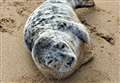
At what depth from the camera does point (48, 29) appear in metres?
3.45

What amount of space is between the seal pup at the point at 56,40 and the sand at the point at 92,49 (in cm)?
16

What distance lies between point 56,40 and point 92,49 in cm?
68

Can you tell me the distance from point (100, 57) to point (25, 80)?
2.86 ft

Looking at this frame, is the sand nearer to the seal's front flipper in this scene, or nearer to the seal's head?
the seal's front flipper

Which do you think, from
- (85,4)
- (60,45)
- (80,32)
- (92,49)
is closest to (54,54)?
(60,45)

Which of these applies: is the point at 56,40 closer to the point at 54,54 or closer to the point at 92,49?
the point at 54,54

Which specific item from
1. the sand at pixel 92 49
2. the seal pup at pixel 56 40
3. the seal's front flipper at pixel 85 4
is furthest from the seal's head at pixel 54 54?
the seal's front flipper at pixel 85 4

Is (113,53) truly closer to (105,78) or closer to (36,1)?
(105,78)

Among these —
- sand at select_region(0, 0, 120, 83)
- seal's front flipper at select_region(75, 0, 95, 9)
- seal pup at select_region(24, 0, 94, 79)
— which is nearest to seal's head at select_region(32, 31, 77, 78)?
seal pup at select_region(24, 0, 94, 79)

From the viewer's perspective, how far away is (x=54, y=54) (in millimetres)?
3199

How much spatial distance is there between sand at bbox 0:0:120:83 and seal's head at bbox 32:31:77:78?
0.25 meters

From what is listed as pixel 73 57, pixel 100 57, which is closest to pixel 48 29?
pixel 73 57

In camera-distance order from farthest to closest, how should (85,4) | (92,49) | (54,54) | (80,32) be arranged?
(85,4) → (92,49) → (80,32) → (54,54)

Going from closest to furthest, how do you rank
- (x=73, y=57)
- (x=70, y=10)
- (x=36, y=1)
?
1. (x=73, y=57)
2. (x=70, y=10)
3. (x=36, y=1)
